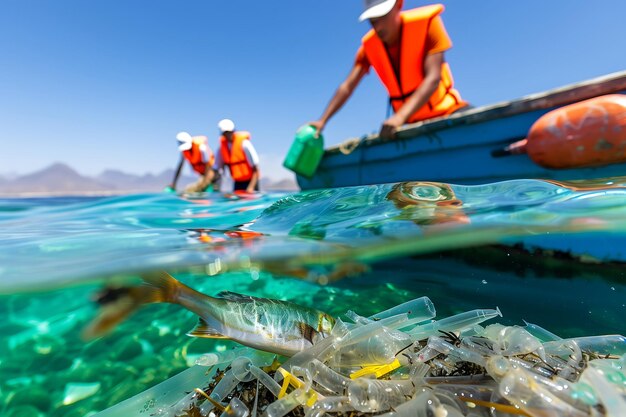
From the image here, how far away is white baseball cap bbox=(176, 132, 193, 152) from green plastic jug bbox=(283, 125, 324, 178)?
9129 millimetres

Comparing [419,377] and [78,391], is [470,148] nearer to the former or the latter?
[419,377]

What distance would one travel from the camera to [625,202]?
3123mm

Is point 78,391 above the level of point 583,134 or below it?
below

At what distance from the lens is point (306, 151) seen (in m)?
6.78

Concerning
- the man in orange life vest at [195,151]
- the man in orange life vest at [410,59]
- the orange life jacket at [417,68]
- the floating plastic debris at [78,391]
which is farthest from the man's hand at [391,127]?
the man in orange life vest at [195,151]

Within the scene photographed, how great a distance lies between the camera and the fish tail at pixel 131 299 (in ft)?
5.96

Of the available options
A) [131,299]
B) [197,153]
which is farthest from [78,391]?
[197,153]

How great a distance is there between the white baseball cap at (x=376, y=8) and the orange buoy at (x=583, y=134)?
3212 millimetres

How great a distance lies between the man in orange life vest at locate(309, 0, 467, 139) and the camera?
5.38 metres

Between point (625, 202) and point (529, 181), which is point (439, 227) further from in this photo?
point (625, 202)

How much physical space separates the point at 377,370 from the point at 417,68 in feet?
17.8

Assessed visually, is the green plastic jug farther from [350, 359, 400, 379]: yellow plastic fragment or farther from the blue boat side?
[350, 359, 400, 379]: yellow plastic fragment

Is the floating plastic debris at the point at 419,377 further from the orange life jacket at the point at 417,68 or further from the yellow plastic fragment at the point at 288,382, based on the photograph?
the orange life jacket at the point at 417,68

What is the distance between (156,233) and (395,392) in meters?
3.17
